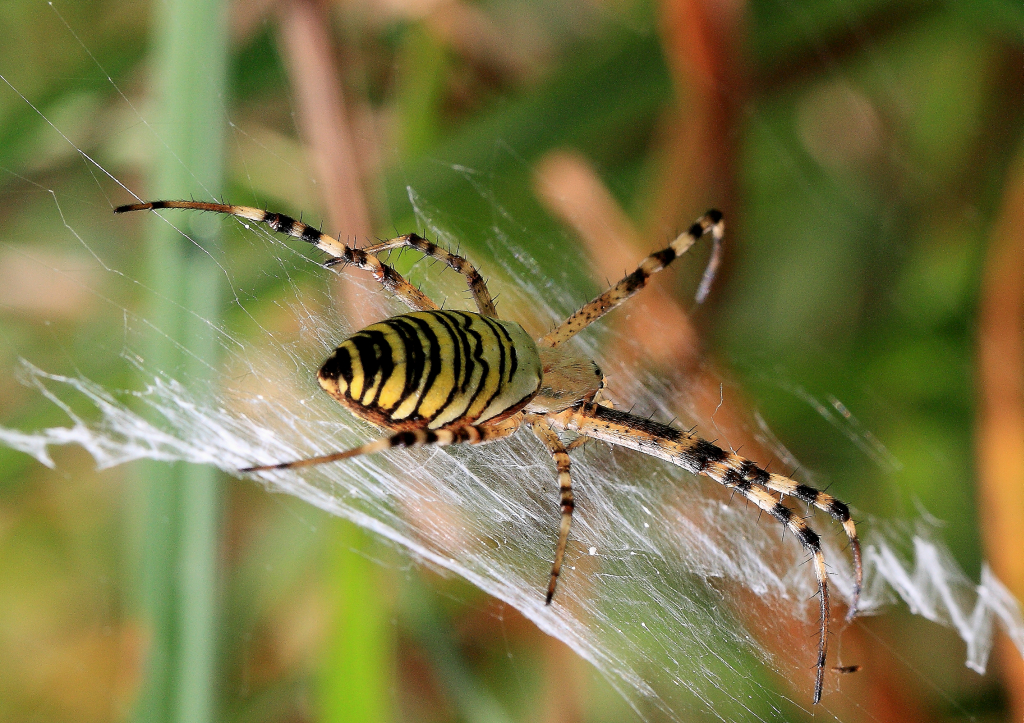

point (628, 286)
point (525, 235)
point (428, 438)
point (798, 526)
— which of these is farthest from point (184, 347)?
point (798, 526)

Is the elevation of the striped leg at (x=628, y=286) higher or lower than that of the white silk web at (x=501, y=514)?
higher

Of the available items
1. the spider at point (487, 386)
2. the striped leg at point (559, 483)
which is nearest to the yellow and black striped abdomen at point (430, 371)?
the spider at point (487, 386)

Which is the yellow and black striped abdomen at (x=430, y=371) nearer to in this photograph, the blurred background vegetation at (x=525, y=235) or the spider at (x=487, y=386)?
the spider at (x=487, y=386)

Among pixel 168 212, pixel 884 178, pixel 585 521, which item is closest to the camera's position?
pixel 168 212

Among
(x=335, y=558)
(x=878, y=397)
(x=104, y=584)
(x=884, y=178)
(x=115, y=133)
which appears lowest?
(x=104, y=584)

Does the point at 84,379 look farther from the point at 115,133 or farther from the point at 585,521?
the point at 585,521

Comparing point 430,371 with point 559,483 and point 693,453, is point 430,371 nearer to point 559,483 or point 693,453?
point 559,483

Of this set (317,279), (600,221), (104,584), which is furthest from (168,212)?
(600,221)

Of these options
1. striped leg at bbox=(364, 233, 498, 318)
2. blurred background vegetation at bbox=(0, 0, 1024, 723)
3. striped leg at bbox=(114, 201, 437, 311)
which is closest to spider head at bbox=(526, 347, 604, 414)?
striped leg at bbox=(364, 233, 498, 318)
